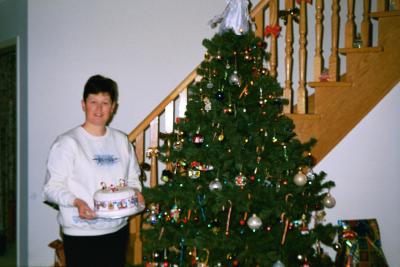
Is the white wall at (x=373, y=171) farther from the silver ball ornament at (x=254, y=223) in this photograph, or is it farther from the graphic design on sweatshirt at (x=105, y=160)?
the graphic design on sweatshirt at (x=105, y=160)

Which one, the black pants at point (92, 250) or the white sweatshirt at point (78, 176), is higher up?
the white sweatshirt at point (78, 176)

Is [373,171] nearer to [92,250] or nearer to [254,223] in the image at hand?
[254,223]

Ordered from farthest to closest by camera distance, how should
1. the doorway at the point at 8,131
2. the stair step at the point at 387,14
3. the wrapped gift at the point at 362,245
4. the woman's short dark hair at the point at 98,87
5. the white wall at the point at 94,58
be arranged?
the doorway at the point at 8,131 < the white wall at the point at 94,58 < the wrapped gift at the point at 362,245 < the stair step at the point at 387,14 < the woman's short dark hair at the point at 98,87

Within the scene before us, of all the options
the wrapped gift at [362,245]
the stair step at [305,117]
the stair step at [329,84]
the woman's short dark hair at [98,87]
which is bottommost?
the wrapped gift at [362,245]

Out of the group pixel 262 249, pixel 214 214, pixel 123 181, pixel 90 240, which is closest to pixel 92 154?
pixel 123 181

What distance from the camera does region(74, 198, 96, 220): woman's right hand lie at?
162cm

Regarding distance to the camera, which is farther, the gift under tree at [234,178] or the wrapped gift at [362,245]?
the wrapped gift at [362,245]

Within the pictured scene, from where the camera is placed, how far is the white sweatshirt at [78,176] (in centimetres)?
171

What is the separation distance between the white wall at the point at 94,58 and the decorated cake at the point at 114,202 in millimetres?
1595

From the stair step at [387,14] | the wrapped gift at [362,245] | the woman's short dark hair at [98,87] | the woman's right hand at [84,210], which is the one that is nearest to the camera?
the woman's right hand at [84,210]

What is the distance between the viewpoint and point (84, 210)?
1617 mm

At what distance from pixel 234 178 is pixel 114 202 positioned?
2.09 feet

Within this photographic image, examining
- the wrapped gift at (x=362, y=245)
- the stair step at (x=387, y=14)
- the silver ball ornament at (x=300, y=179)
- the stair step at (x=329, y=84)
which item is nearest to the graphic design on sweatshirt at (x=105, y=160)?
the silver ball ornament at (x=300, y=179)

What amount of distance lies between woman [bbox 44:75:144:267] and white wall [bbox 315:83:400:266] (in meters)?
1.42
